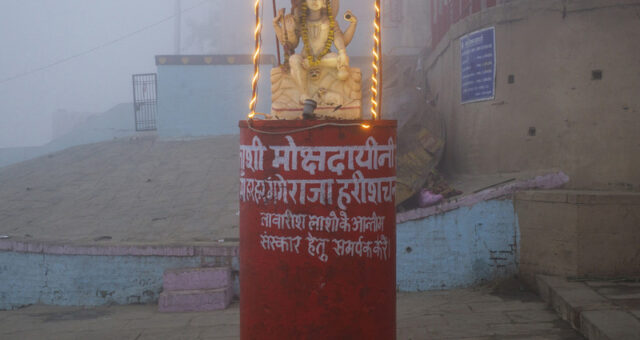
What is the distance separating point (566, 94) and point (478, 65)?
1361mm

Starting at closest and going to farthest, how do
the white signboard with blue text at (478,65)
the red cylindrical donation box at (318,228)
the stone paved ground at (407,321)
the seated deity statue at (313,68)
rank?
the red cylindrical donation box at (318,228), the seated deity statue at (313,68), the stone paved ground at (407,321), the white signboard with blue text at (478,65)

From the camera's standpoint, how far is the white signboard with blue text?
6.93m

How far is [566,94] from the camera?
620cm

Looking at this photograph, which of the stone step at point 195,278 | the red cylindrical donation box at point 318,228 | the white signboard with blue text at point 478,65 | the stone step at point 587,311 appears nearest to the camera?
the red cylindrical donation box at point 318,228

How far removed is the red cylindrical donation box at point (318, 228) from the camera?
2604 millimetres

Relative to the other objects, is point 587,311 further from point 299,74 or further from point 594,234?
point 299,74

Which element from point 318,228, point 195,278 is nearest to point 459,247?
point 195,278

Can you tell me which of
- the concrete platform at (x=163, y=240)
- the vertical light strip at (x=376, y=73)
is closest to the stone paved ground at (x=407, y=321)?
the concrete platform at (x=163, y=240)

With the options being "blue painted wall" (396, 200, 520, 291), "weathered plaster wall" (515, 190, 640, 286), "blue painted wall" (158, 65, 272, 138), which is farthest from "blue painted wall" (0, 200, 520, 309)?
"blue painted wall" (158, 65, 272, 138)

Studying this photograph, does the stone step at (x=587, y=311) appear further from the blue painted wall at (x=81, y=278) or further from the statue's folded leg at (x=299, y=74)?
the blue painted wall at (x=81, y=278)

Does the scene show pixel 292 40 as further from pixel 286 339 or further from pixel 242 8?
pixel 242 8

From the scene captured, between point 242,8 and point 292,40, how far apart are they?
89.5 feet

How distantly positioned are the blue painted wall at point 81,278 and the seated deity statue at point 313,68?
149 inches

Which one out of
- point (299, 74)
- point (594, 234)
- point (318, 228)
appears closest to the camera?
point (318, 228)
